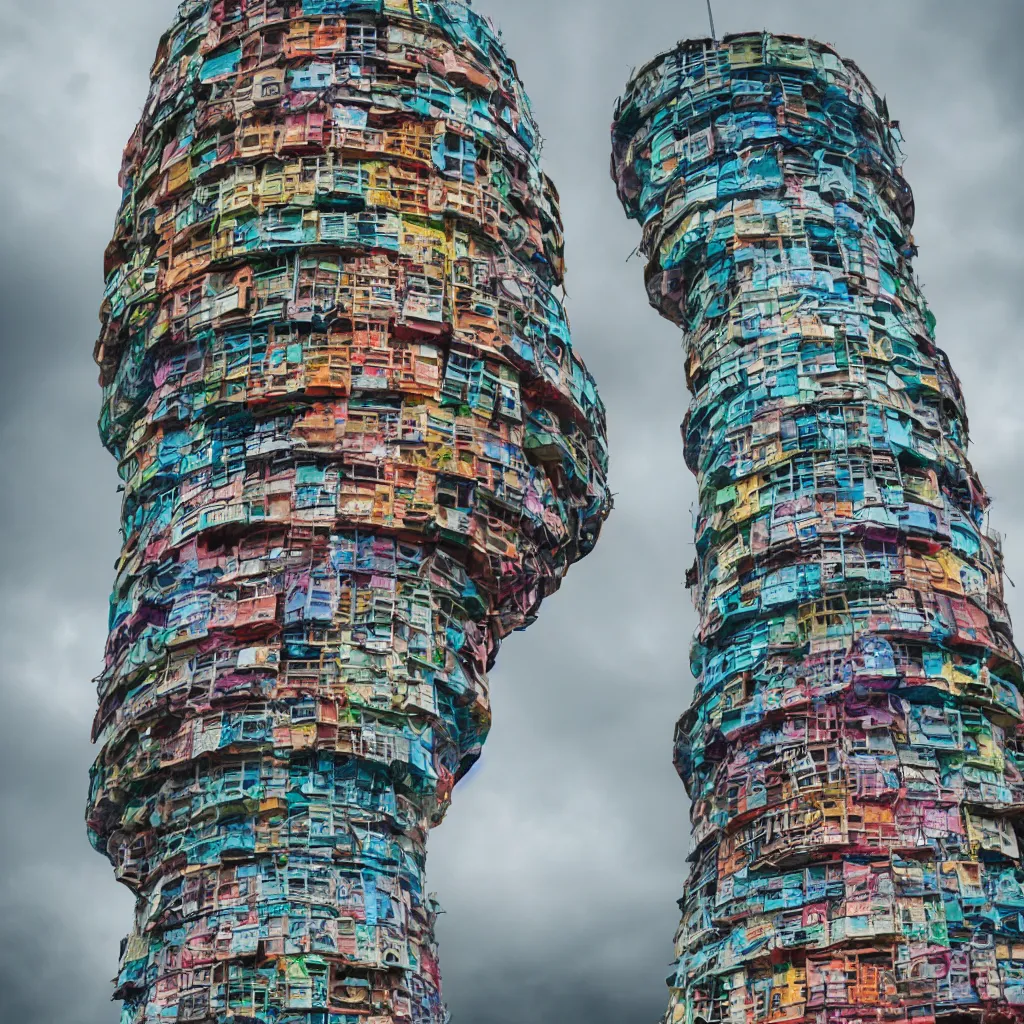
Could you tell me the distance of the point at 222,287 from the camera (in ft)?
111

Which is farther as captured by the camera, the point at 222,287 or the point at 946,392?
the point at 946,392

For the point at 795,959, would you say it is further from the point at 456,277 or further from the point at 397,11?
the point at 397,11

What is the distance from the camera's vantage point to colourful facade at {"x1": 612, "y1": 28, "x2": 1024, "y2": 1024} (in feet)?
111

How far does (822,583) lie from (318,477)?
973 cm

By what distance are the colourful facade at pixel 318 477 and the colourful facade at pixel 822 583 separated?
4.65m

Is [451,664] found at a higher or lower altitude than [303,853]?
higher

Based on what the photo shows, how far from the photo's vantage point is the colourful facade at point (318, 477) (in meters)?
29.0

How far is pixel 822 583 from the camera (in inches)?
1460

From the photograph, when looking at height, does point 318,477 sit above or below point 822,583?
below

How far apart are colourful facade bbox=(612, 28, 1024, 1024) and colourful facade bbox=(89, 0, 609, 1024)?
15.3 feet

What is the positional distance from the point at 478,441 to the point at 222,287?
15.6ft

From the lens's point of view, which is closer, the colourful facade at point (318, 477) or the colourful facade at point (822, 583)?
the colourful facade at point (318, 477)

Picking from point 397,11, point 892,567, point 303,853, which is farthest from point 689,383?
point 303,853

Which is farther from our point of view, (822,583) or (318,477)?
(822,583)
